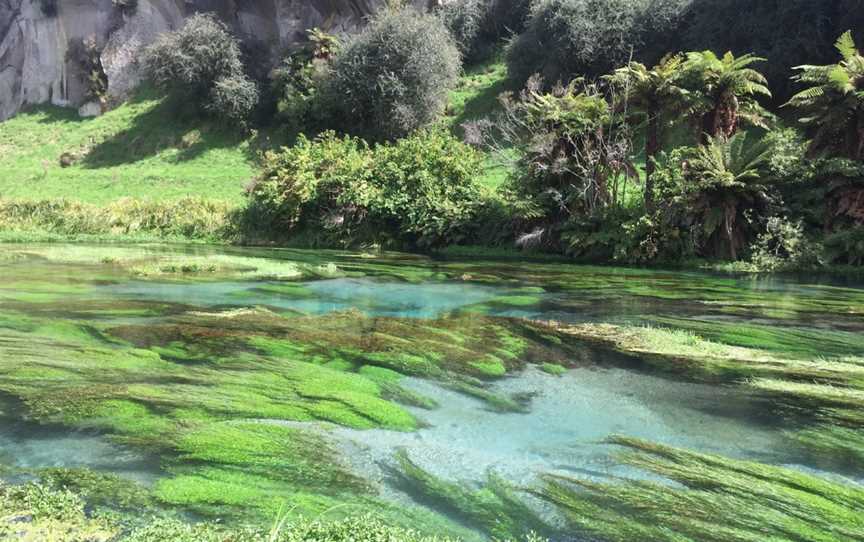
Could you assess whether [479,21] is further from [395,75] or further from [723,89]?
[723,89]

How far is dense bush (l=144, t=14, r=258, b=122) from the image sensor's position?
1299 inches

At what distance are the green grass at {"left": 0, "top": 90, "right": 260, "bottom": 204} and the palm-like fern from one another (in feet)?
59.9

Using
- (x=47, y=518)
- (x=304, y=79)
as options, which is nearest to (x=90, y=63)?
(x=304, y=79)

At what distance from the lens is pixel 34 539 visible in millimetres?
3311

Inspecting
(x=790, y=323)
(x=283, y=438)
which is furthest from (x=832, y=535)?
(x=790, y=323)

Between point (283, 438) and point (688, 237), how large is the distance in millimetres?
14029

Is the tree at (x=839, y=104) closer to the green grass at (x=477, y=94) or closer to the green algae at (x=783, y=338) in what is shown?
the green algae at (x=783, y=338)

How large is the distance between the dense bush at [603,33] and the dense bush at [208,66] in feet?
52.2

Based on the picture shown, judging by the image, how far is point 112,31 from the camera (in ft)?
134

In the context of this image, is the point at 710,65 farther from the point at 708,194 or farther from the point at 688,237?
the point at 688,237

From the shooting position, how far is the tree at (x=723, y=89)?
16344 millimetres

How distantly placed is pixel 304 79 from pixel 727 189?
Result: 22.8 metres

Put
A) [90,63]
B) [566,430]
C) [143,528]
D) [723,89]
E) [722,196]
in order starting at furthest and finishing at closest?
[90,63]
[723,89]
[722,196]
[566,430]
[143,528]

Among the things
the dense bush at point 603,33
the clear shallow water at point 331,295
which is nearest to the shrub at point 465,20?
the dense bush at point 603,33
